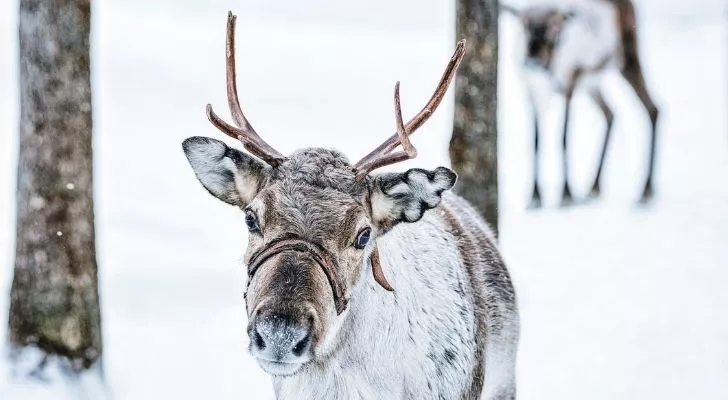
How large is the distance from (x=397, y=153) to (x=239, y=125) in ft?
1.85

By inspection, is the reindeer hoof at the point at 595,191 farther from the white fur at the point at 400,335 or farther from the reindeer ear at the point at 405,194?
the reindeer ear at the point at 405,194

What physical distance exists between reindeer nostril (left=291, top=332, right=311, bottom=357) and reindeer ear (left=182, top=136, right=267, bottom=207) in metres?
0.70

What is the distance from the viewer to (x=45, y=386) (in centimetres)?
545

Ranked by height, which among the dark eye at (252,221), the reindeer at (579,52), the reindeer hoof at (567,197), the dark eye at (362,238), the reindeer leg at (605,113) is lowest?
the dark eye at (362,238)

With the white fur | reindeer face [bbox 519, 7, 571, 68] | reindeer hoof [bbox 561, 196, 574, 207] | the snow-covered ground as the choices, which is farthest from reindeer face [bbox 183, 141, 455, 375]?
reindeer face [bbox 519, 7, 571, 68]

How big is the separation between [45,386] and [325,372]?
2.31m

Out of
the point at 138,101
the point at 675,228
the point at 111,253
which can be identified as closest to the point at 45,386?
the point at 111,253

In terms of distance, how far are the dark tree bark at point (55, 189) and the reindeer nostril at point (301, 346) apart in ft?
9.12

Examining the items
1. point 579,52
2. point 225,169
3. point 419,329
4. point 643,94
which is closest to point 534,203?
point 579,52

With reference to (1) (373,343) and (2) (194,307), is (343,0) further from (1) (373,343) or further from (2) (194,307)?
(1) (373,343)

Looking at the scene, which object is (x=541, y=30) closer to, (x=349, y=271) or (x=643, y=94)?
(x=643, y=94)

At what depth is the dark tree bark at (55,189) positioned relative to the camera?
5.45m

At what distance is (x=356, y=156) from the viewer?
45.5ft

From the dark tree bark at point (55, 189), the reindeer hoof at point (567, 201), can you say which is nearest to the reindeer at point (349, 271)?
the dark tree bark at point (55, 189)
